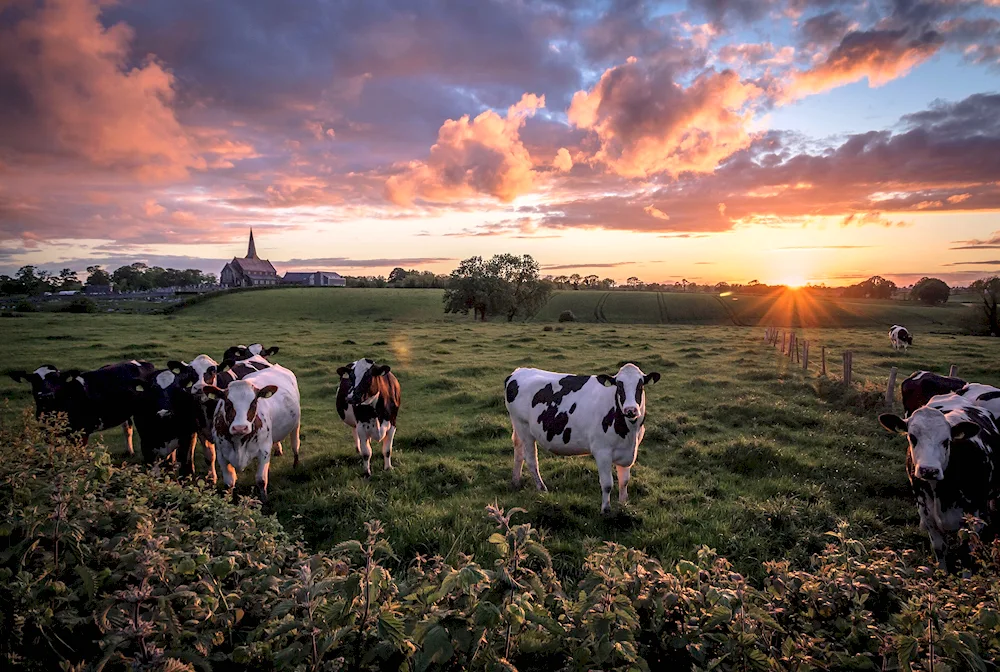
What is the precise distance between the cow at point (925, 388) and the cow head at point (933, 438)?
4297mm

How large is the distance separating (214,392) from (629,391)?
6.75 m

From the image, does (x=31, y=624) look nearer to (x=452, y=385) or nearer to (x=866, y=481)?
(x=866, y=481)

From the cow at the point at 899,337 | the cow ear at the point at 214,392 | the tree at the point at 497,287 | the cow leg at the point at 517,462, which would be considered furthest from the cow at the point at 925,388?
the tree at the point at 497,287

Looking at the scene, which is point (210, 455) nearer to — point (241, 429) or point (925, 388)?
point (241, 429)

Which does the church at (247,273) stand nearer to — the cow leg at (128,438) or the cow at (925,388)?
the cow leg at (128,438)

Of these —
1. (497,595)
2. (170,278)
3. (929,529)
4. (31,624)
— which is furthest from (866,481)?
(170,278)

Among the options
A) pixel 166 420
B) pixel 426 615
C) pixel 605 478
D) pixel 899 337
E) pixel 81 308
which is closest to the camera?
pixel 426 615

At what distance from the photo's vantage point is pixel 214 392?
8.30 meters

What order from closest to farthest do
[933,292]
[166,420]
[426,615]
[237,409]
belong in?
[426,615]
[237,409]
[166,420]
[933,292]

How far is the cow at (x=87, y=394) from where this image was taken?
9828 mm

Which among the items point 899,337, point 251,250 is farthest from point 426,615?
point 251,250

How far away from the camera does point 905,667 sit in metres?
2.46

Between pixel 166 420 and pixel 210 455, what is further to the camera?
pixel 210 455

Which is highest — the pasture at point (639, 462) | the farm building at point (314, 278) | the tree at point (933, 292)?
the farm building at point (314, 278)
